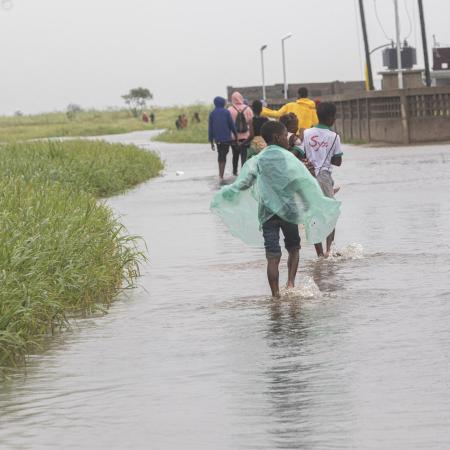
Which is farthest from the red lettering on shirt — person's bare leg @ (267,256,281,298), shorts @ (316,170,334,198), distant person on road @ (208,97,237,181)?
distant person on road @ (208,97,237,181)

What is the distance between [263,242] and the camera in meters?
12.9

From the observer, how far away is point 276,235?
1223cm

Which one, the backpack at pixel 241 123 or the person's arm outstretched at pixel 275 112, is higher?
the person's arm outstretched at pixel 275 112

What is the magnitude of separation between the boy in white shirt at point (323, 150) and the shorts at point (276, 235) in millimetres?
2444

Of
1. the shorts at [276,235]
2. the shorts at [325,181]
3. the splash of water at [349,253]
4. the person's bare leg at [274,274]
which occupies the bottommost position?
the splash of water at [349,253]

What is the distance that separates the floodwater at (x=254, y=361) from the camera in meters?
7.09

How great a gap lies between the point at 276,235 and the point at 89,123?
118 metres

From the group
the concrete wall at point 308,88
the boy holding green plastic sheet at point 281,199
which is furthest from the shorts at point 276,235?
the concrete wall at point 308,88

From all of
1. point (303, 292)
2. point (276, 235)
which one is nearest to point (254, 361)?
point (303, 292)

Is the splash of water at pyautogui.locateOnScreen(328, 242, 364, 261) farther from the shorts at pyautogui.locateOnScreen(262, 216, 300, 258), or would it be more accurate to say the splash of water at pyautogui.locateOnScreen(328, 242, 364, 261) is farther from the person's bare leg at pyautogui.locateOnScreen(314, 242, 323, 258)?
the shorts at pyautogui.locateOnScreen(262, 216, 300, 258)

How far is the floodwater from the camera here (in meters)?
7.09

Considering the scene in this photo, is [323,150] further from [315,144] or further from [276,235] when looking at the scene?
[276,235]

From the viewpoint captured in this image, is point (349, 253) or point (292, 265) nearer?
point (292, 265)

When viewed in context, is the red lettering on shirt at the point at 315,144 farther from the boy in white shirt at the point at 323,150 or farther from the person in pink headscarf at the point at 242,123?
the person in pink headscarf at the point at 242,123
